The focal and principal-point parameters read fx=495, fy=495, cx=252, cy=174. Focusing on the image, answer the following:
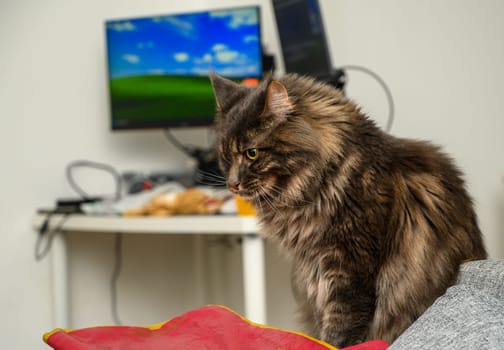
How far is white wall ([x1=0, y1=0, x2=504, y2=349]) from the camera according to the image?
1.90 meters

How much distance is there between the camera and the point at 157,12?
8.04 feet

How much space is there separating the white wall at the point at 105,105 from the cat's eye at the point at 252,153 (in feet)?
3.99

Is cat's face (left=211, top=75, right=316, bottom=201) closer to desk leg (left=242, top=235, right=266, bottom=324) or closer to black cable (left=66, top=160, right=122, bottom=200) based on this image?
desk leg (left=242, top=235, right=266, bottom=324)

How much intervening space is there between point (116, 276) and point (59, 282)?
365 millimetres

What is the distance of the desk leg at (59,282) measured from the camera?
6.59 feet

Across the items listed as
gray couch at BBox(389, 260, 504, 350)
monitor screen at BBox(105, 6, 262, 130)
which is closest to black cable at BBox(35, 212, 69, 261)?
monitor screen at BBox(105, 6, 262, 130)

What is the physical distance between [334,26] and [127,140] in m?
1.10

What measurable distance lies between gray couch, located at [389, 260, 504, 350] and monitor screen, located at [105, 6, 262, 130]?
133 cm

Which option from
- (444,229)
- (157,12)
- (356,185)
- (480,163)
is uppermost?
(157,12)

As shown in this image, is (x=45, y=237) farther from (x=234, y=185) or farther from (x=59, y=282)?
(x=234, y=185)

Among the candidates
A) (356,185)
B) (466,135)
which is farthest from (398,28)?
(356,185)

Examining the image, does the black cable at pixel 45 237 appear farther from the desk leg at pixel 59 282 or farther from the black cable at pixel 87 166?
the black cable at pixel 87 166

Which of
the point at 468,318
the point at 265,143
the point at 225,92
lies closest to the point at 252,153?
the point at 265,143

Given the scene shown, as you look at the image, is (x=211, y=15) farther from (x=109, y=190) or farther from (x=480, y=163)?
(x=480, y=163)
